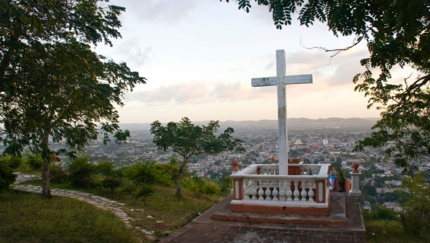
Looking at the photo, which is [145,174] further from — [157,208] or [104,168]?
[157,208]

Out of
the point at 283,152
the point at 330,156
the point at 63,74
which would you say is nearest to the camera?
the point at 63,74

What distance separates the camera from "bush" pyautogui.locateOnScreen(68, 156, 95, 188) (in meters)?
12.4

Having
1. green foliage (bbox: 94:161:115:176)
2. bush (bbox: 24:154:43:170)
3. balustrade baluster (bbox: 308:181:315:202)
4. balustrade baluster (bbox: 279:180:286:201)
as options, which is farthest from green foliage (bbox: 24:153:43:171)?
balustrade baluster (bbox: 308:181:315:202)

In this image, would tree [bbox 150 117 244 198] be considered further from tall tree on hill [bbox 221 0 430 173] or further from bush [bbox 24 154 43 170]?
bush [bbox 24 154 43 170]

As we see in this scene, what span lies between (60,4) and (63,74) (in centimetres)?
111

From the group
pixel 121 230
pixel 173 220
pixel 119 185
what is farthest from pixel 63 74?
pixel 119 185

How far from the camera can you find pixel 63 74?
5250 millimetres

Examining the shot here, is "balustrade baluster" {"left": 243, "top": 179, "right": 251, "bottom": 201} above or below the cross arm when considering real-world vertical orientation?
→ below

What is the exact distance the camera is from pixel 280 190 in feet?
25.2

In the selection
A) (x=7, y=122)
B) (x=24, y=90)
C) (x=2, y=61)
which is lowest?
(x=7, y=122)

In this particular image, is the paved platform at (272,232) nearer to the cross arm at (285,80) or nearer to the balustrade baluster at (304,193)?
the balustrade baluster at (304,193)

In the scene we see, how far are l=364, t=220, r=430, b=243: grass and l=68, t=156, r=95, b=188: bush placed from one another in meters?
9.24

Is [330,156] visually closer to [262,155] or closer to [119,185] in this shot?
[262,155]

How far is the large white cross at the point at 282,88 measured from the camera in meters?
8.19
